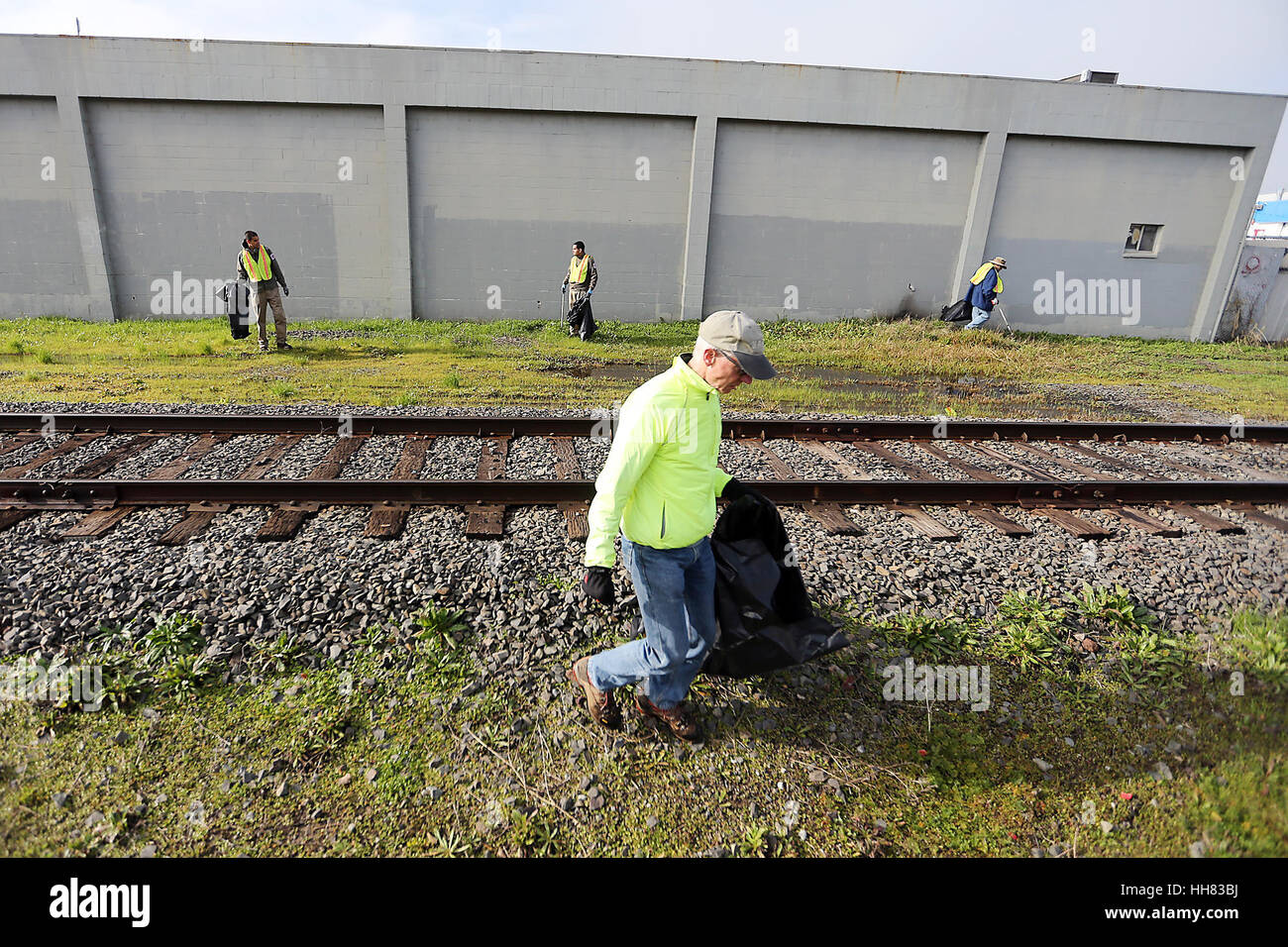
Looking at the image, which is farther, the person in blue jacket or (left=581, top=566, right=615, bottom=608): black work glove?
the person in blue jacket

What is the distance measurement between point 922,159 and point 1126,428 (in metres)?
11.2

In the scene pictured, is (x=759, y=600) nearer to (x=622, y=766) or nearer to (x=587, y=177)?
(x=622, y=766)

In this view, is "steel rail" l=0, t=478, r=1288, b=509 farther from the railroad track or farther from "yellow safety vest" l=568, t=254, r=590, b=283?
"yellow safety vest" l=568, t=254, r=590, b=283

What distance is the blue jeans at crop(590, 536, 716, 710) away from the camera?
2.75 meters

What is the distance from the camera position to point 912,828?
2789mm

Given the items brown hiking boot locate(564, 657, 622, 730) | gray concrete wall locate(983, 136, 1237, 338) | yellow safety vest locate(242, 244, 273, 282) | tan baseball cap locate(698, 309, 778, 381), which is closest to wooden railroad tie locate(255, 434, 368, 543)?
brown hiking boot locate(564, 657, 622, 730)

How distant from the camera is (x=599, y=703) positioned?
10.2 feet

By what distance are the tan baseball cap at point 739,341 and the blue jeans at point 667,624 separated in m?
0.83

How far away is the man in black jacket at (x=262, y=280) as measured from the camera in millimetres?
11344

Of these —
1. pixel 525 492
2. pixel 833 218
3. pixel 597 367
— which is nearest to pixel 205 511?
pixel 525 492

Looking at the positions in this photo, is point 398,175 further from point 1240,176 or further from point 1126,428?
point 1240,176

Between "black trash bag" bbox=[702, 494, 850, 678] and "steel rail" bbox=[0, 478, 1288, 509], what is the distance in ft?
8.56

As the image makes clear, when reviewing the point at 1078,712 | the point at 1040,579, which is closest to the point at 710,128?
the point at 1040,579
